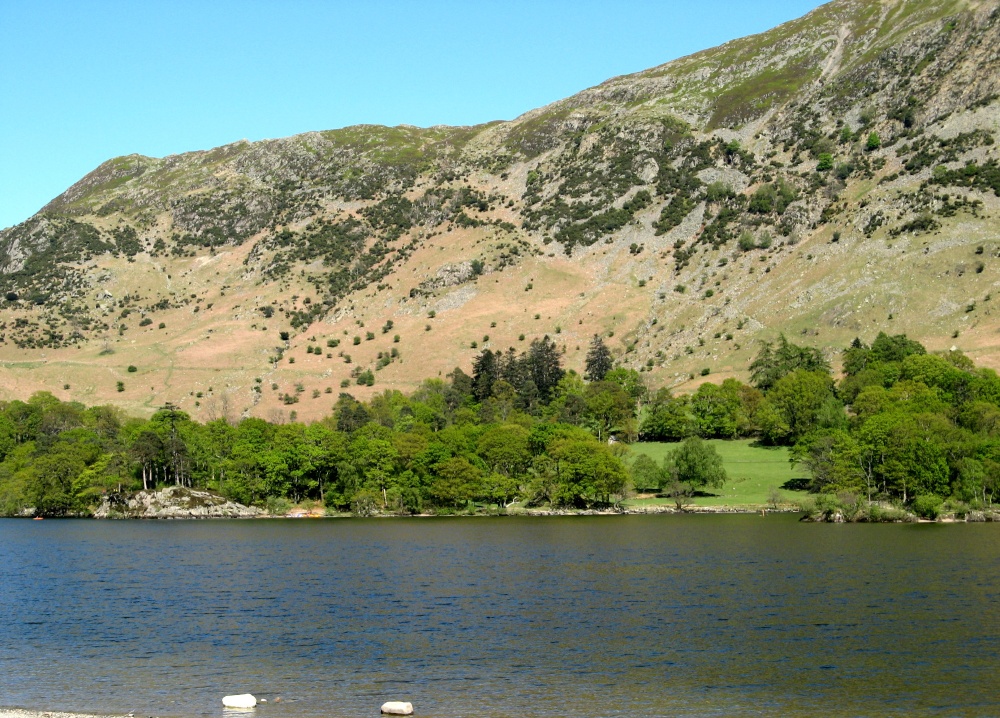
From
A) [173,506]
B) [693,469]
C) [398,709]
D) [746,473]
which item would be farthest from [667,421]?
[398,709]

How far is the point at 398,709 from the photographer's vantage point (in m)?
31.3

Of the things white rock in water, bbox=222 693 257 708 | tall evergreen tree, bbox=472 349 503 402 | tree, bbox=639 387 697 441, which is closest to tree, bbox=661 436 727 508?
tree, bbox=639 387 697 441

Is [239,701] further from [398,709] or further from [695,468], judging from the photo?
[695,468]

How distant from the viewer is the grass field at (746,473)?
119812 millimetres

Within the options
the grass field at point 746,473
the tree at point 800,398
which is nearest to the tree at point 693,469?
the grass field at point 746,473

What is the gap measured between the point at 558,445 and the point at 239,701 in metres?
93.7

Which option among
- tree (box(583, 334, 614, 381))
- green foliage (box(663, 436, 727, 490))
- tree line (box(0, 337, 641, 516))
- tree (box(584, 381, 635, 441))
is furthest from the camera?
tree (box(583, 334, 614, 381))

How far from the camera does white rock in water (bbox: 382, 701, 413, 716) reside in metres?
31.3

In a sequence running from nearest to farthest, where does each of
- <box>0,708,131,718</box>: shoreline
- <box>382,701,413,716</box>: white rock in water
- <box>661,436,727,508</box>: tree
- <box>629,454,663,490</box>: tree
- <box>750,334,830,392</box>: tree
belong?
<box>0,708,131,718</box>: shoreline → <box>382,701,413,716</box>: white rock in water → <box>661,436,727,508</box>: tree → <box>629,454,663,490</box>: tree → <box>750,334,830,392</box>: tree

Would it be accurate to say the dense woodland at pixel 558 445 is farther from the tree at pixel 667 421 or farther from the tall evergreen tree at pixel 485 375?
the tall evergreen tree at pixel 485 375

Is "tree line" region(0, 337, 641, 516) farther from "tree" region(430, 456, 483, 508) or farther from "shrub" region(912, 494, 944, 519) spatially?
"shrub" region(912, 494, 944, 519)

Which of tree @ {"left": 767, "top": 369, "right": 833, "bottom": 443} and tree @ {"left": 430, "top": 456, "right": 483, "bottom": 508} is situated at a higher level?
tree @ {"left": 767, "top": 369, "right": 833, "bottom": 443}

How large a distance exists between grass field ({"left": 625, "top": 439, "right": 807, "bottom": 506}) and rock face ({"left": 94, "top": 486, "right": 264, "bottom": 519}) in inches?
2063

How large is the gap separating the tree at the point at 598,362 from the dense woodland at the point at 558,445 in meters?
20.1
